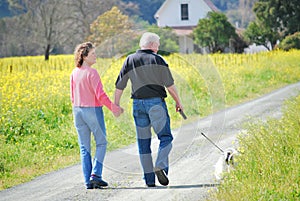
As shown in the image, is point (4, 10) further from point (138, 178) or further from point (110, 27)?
point (138, 178)

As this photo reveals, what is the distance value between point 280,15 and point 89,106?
38464mm

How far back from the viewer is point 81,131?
24.9 ft

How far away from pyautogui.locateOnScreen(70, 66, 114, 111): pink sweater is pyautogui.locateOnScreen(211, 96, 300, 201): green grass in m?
1.83

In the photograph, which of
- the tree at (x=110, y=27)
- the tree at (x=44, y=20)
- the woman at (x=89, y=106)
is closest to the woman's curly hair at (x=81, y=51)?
the woman at (x=89, y=106)

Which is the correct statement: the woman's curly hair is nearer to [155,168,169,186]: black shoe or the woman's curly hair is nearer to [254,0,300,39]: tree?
[155,168,169,186]: black shoe

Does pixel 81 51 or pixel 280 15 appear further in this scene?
pixel 280 15

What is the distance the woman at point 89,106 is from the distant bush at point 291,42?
1357 inches

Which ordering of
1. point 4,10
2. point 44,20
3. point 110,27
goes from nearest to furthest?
point 110,27 < point 44,20 < point 4,10

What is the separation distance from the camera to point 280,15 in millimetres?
43969

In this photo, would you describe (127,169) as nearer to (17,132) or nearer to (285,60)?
(17,132)

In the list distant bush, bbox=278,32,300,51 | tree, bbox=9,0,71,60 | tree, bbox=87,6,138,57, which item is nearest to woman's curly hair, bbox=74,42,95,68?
tree, bbox=87,6,138,57

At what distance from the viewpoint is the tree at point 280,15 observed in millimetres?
43562

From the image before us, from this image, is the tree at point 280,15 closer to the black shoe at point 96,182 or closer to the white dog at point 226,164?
the white dog at point 226,164

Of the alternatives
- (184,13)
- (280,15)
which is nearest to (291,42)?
(280,15)
